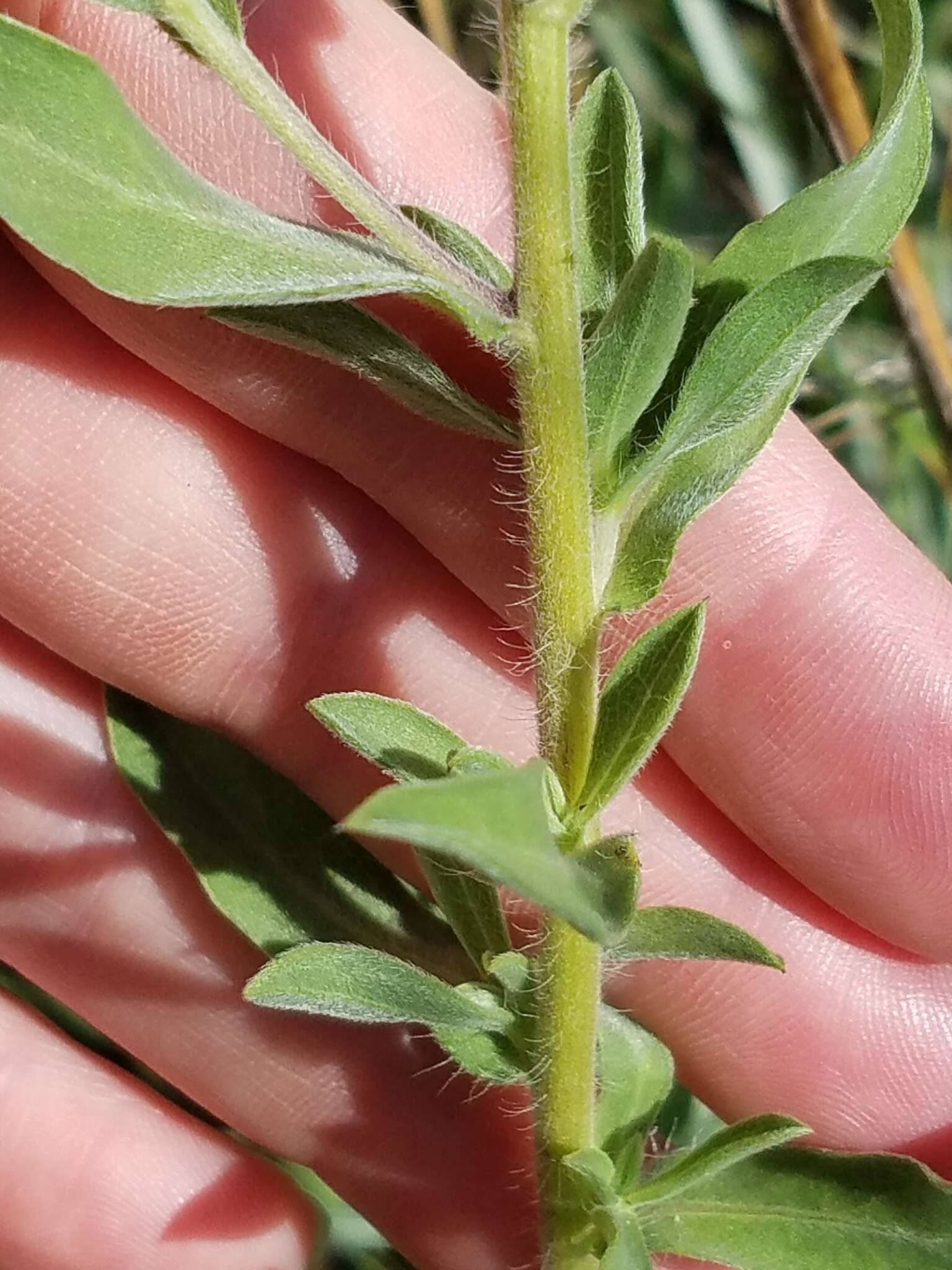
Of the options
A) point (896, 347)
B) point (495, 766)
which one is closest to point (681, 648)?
point (495, 766)

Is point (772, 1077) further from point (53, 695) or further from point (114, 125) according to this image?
point (114, 125)

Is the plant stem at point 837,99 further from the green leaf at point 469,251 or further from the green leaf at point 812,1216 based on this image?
the green leaf at point 812,1216

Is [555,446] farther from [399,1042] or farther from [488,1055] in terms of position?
[399,1042]

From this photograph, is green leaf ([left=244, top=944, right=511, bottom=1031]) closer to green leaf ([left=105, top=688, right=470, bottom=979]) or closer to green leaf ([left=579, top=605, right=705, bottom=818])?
green leaf ([left=579, top=605, right=705, bottom=818])

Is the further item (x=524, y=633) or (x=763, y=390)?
(x=524, y=633)

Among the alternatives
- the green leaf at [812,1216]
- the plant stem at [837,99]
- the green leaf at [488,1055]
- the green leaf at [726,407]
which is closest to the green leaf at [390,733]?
the green leaf at [726,407]
